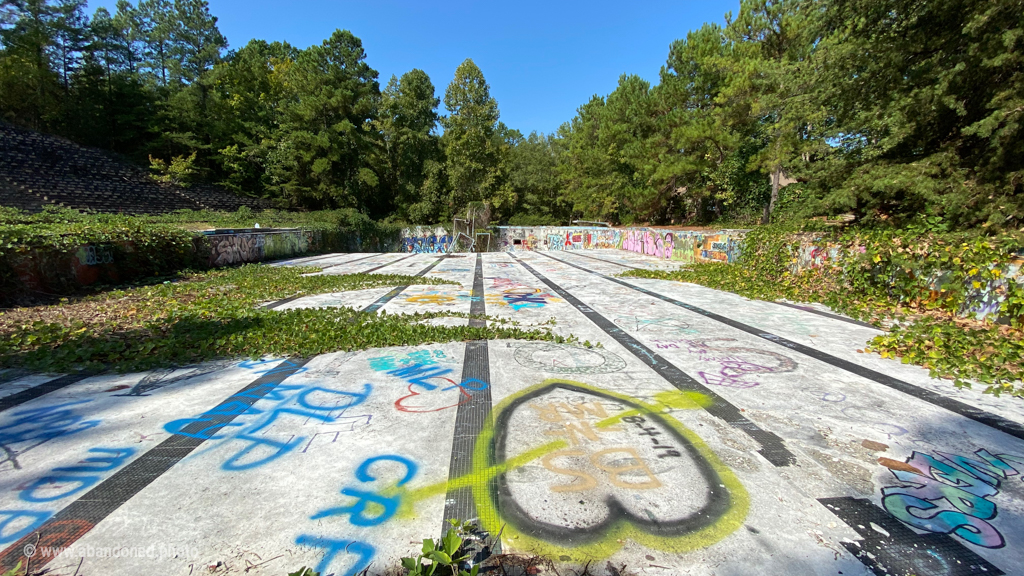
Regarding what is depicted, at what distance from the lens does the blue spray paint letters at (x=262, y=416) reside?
8.33 feet

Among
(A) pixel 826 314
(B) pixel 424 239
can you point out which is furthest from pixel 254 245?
(B) pixel 424 239

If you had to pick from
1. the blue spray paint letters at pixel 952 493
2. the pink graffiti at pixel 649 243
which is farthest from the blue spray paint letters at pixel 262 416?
the pink graffiti at pixel 649 243

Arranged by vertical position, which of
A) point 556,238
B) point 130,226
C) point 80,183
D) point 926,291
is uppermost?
point 80,183

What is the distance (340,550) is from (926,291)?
7.80 meters

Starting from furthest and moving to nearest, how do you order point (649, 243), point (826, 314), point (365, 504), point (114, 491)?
point (649, 243) < point (826, 314) < point (114, 491) < point (365, 504)

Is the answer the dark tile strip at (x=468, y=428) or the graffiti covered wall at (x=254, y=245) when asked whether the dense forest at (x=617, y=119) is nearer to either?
the dark tile strip at (x=468, y=428)

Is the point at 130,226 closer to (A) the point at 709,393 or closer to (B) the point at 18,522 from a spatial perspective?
(B) the point at 18,522

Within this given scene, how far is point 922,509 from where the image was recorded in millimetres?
2018

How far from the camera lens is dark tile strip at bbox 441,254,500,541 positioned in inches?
80.0

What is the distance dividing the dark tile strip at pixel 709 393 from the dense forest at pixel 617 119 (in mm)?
5239

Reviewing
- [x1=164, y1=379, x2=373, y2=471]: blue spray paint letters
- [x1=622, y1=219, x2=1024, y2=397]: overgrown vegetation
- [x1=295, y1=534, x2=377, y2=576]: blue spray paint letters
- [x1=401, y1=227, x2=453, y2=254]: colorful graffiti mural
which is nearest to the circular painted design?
[x1=164, y1=379, x2=373, y2=471]: blue spray paint letters

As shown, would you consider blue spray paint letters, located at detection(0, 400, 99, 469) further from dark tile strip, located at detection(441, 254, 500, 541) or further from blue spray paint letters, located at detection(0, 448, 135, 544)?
dark tile strip, located at detection(441, 254, 500, 541)

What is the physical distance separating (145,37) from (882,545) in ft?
194

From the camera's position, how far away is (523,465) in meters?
2.41
